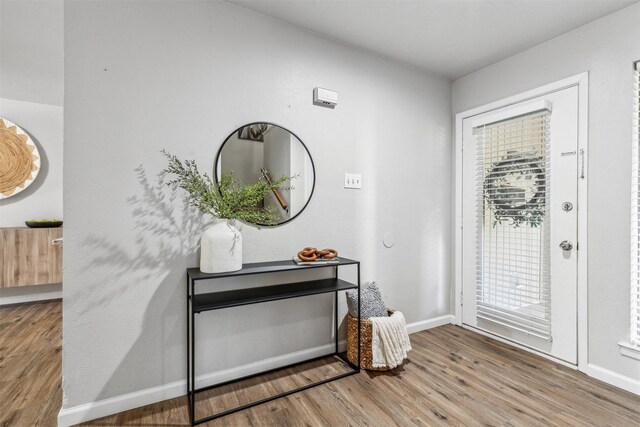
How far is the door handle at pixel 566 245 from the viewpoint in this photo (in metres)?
2.24

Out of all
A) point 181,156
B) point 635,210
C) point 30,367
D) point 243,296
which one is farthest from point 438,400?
point 30,367

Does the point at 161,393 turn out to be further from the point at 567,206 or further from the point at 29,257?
the point at 567,206

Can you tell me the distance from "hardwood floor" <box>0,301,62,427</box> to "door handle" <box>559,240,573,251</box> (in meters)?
3.34

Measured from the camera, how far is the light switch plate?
2451mm

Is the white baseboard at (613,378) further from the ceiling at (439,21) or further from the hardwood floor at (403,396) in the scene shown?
the ceiling at (439,21)

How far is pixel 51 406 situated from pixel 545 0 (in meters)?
3.80

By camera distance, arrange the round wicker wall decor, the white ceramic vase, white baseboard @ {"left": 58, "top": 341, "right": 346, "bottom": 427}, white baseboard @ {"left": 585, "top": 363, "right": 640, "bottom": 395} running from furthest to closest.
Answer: the round wicker wall decor < white baseboard @ {"left": 585, "top": 363, "right": 640, "bottom": 395} < the white ceramic vase < white baseboard @ {"left": 58, "top": 341, "right": 346, "bottom": 427}

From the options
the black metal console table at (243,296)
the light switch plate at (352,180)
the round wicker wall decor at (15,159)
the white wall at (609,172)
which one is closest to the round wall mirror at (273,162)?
the light switch plate at (352,180)

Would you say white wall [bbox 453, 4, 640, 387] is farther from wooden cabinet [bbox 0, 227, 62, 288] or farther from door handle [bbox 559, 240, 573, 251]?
wooden cabinet [bbox 0, 227, 62, 288]

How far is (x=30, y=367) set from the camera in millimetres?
2156

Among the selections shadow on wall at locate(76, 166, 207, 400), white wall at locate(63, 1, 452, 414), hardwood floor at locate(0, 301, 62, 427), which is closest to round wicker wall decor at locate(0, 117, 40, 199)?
hardwood floor at locate(0, 301, 62, 427)

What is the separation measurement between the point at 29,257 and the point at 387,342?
3.94 metres

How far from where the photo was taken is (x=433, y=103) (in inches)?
117

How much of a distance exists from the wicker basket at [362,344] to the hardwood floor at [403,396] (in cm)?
7
